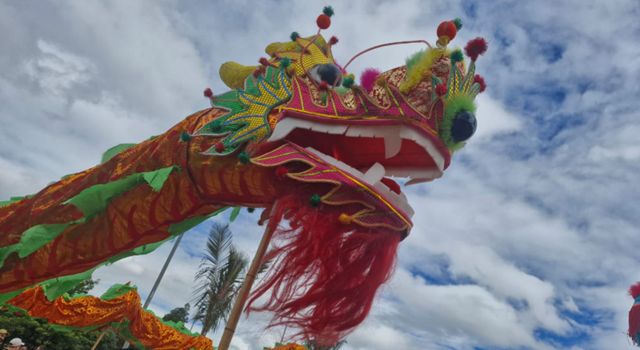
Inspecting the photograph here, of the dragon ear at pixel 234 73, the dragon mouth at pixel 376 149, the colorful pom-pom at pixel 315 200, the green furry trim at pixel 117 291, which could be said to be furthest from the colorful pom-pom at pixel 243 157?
the green furry trim at pixel 117 291

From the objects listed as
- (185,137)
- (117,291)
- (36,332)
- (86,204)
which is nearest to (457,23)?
(185,137)

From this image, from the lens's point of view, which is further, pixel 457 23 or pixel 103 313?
pixel 103 313

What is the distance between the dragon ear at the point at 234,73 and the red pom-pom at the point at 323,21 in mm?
577

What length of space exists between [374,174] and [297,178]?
1.37ft

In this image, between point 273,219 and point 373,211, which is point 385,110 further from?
→ point 273,219

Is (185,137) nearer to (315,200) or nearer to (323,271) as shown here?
(315,200)

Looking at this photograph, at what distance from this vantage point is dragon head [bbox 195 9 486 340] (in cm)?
216

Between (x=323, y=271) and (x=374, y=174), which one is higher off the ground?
(x=374, y=174)

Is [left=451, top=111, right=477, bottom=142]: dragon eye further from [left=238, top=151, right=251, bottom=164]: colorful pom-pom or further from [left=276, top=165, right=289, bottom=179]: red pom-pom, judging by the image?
[left=238, top=151, right=251, bottom=164]: colorful pom-pom

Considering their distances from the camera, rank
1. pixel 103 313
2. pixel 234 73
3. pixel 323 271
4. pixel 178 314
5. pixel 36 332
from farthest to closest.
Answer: pixel 178 314
pixel 36 332
pixel 103 313
pixel 234 73
pixel 323 271

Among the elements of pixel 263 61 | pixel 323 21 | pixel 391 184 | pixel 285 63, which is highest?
pixel 323 21

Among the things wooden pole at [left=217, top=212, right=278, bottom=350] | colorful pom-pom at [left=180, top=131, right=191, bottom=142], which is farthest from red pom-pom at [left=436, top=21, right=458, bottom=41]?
colorful pom-pom at [left=180, top=131, right=191, bottom=142]

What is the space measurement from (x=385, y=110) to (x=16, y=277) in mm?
2811

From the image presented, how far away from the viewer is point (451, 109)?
7.54 feet
